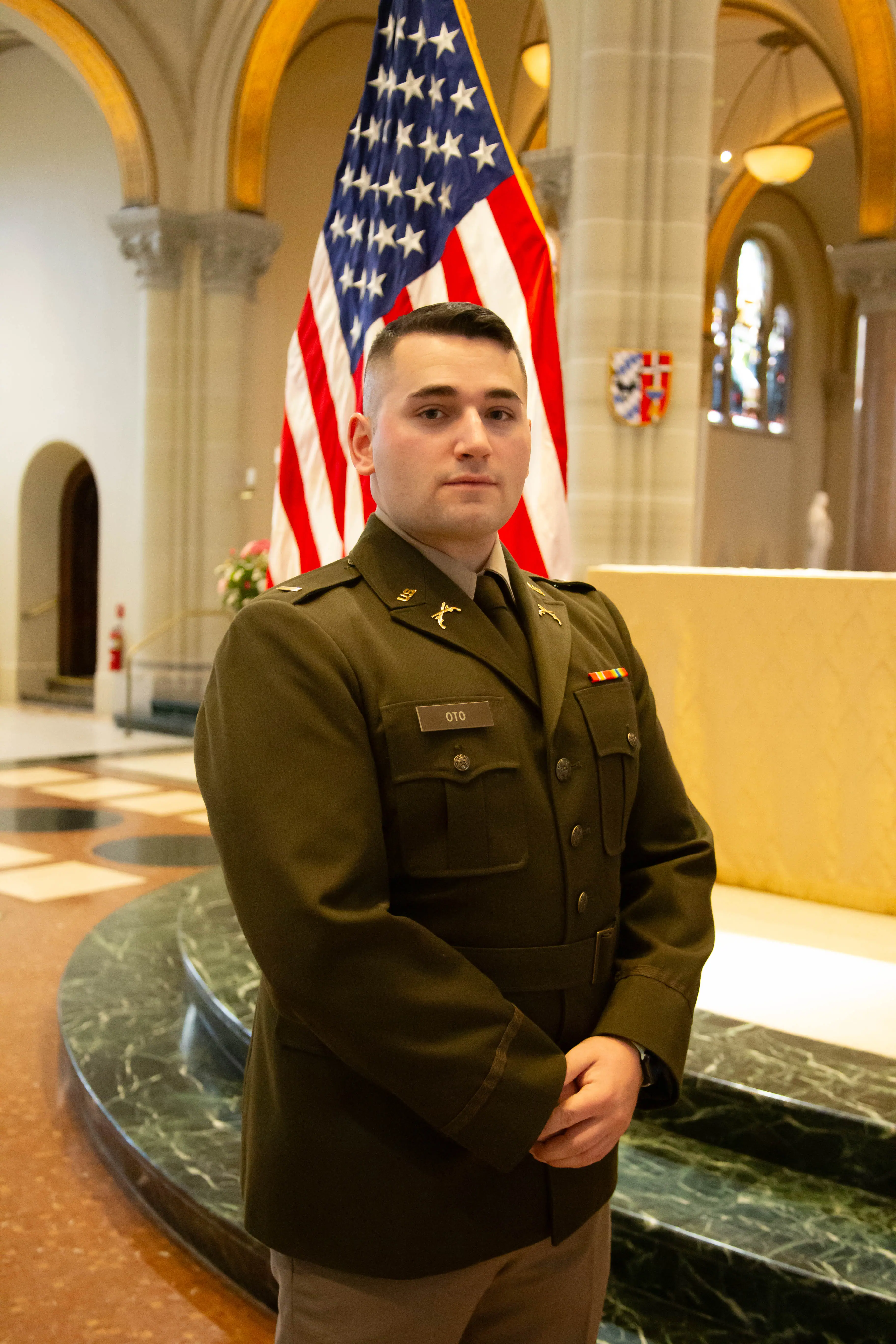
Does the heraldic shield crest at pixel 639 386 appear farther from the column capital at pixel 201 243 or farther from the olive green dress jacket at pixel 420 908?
the olive green dress jacket at pixel 420 908

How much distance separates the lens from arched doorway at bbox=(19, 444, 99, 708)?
47.9ft

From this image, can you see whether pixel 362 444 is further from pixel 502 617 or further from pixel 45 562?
pixel 45 562

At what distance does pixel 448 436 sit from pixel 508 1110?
2.33ft

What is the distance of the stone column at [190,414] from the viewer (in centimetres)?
1259

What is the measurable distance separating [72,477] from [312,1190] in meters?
14.8

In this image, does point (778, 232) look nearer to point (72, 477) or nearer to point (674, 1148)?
point (72, 477)

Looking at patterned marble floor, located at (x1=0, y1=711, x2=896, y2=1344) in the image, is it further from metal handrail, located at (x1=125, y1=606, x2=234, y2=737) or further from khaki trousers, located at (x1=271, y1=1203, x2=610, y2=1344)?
metal handrail, located at (x1=125, y1=606, x2=234, y2=737)

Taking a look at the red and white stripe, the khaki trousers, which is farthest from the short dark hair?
the red and white stripe

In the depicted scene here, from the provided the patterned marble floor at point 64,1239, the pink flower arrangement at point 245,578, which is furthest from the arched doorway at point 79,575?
the patterned marble floor at point 64,1239

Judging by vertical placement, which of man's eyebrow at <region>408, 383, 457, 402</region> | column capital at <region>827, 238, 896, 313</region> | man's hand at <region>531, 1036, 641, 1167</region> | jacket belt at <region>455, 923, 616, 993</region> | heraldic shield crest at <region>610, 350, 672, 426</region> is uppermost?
column capital at <region>827, 238, 896, 313</region>

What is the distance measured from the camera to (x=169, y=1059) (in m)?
3.44

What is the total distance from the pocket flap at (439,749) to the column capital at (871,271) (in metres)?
11.8

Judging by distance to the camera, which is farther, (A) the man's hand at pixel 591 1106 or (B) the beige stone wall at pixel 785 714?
(B) the beige stone wall at pixel 785 714

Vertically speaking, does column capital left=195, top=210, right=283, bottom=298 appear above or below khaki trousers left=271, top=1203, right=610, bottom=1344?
above
